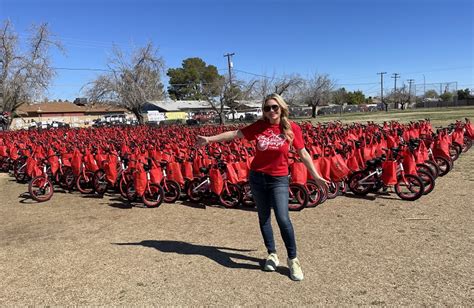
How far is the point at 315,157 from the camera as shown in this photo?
6.48m

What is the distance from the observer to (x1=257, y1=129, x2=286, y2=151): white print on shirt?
315 cm

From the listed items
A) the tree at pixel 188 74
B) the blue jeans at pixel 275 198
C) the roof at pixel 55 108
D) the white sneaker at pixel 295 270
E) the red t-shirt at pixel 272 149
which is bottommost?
the white sneaker at pixel 295 270

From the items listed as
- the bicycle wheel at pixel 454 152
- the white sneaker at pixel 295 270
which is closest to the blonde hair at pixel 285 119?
the white sneaker at pixel 295 270

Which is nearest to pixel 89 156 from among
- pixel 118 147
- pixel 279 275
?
pixel 118 147

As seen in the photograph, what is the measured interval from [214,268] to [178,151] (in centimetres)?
507

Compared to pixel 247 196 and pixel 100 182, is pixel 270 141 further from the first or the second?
pixel 100 182

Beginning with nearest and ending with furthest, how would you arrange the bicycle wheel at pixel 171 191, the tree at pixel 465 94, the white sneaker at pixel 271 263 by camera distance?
the white sneaker at pixel 271 263, the bicycle wheel at pixel 171 191, the tree at pixel 465 94

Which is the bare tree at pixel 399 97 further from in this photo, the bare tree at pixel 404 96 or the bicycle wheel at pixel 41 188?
the bicycle wheel at pixel 41 188

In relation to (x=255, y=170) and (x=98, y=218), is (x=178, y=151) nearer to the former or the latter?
(x=98, y=218)

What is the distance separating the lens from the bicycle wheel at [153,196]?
20.3 ft

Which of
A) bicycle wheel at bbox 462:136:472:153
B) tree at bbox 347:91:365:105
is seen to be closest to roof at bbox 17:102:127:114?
tree at bbox 347:91:365:105

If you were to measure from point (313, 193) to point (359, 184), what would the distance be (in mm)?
897

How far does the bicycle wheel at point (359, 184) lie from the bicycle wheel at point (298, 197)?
124 cm

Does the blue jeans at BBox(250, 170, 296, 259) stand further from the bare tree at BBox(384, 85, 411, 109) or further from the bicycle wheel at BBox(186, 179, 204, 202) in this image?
the bare tree at BBox(384, 85, 411, 109)
